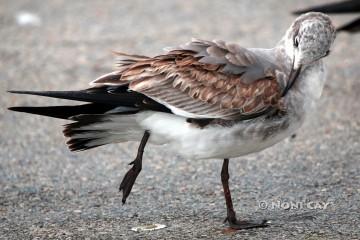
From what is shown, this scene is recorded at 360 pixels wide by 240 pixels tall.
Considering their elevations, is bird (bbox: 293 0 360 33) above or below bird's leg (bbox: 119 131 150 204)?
above

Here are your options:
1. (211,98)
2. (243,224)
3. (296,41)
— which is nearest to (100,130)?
(211,98)

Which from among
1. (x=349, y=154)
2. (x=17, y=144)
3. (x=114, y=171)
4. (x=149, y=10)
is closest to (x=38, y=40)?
(x=149, y=10)

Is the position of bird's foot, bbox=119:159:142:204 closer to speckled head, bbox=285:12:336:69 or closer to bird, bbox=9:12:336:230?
bird, bbox=9:12:336:230

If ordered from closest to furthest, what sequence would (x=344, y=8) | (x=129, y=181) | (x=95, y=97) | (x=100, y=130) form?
(x=95, y=97) → (x=129, y=181) → (x=100, y=130) → (x=344, y=8)

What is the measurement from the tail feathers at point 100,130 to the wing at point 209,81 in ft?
0.73

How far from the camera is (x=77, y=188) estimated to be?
252 inches

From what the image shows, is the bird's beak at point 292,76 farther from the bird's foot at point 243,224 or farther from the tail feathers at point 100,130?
the tail feathers at point 100,130

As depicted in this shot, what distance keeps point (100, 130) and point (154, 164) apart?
1.56 meters

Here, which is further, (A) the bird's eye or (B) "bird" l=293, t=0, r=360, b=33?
(B) "bird" l=293, t=0, r=360, b=33

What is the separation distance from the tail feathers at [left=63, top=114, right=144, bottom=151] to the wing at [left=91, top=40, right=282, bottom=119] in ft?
0.73

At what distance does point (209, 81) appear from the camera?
17.7 feet

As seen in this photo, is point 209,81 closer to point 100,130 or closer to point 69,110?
point 100,130

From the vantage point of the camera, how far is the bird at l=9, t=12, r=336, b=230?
17.3 feet

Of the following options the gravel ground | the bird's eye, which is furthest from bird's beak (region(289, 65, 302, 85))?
the gravel ground
